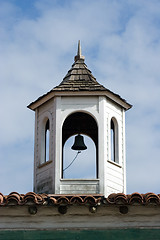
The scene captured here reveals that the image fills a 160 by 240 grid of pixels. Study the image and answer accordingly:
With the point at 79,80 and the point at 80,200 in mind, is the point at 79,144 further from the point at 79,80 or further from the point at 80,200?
the point at 80,200

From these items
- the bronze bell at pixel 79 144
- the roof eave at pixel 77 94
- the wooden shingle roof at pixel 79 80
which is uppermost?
the wooden shingle roof at pixel 79 80

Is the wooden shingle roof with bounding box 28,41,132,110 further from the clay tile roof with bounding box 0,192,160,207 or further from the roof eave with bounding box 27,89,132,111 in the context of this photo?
the clay tile roof with bounding box 0,192,160,207

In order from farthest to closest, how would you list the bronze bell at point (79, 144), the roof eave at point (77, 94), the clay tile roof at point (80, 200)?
the bronze bell at point (79, 144), the roof eave at point (77, 94), the clay tile roof at point (80, 200)

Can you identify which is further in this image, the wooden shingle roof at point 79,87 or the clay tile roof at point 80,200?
the wooden shingle roof at point 79,87

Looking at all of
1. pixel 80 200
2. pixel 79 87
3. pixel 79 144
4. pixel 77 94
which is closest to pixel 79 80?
pixel 79 87

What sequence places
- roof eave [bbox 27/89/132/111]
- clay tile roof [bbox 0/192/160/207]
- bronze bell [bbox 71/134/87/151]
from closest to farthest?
1. clay tile roof [bbox 0/192/160/207]
2. roof eave [bbox 27/89/132/111]
3. bronze bell [bbox 71/134/87/151]

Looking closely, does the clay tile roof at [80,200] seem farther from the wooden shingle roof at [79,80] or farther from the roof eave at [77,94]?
the wooden shingle roof at [79,80]

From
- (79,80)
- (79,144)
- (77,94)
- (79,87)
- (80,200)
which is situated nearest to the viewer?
(80,200)

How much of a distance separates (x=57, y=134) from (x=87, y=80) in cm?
163

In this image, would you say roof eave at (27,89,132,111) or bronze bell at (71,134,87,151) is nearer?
roof eave at (27,89,132,111)

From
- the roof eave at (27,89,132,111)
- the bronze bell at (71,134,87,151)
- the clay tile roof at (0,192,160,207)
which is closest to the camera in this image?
the clay tile roof at (0,192,160,207)

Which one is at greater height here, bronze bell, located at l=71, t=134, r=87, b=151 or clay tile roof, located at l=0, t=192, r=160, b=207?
bronze bell, located at l=71, t=134, r=87, b=151

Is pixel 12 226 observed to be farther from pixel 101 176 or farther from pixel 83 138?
pixel 83 138

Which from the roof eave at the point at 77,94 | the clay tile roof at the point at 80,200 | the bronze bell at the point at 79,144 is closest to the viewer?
the clay tile roof at the point at 80,200
